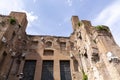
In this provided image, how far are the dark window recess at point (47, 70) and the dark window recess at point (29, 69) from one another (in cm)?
110

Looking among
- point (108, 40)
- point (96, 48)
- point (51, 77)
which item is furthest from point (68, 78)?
point (108, 40)

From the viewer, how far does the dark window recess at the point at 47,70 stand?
14945mm

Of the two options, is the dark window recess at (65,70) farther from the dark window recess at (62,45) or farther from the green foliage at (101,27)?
the green foliage at (101,27)

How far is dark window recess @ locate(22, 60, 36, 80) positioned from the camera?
48.7 ft

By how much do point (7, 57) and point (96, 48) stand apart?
8754mm

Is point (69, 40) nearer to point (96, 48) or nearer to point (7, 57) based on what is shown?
point (96, 48)

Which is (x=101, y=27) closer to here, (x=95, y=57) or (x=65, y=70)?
(x=95, y=57)

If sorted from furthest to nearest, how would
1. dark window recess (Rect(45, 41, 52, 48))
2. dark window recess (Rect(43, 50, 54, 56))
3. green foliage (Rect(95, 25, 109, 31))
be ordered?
dark window recess (Rect(45, 41, 52, 48))
dark window recess (Rect(43, 50, 54, 56))
green foliage (Rect(95, 25, 109, 31))

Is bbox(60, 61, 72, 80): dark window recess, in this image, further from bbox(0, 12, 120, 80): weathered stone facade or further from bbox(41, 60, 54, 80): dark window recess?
bbox(41, 60, 54, 80): dark window recess

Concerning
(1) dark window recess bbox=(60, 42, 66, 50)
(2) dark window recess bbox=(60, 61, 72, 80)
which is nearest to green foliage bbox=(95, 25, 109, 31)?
(2) dark window recess bbox=(60, 61, 72, 80)

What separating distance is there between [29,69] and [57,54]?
368 centimetres

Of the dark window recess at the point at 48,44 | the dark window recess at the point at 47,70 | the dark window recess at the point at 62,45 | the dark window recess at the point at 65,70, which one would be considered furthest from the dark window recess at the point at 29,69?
the dark window recess at the point at 62,45

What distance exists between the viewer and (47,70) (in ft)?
51.3

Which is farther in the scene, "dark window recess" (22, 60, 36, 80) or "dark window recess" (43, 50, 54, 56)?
"dark window recess" (43, 50, 54, 56)
